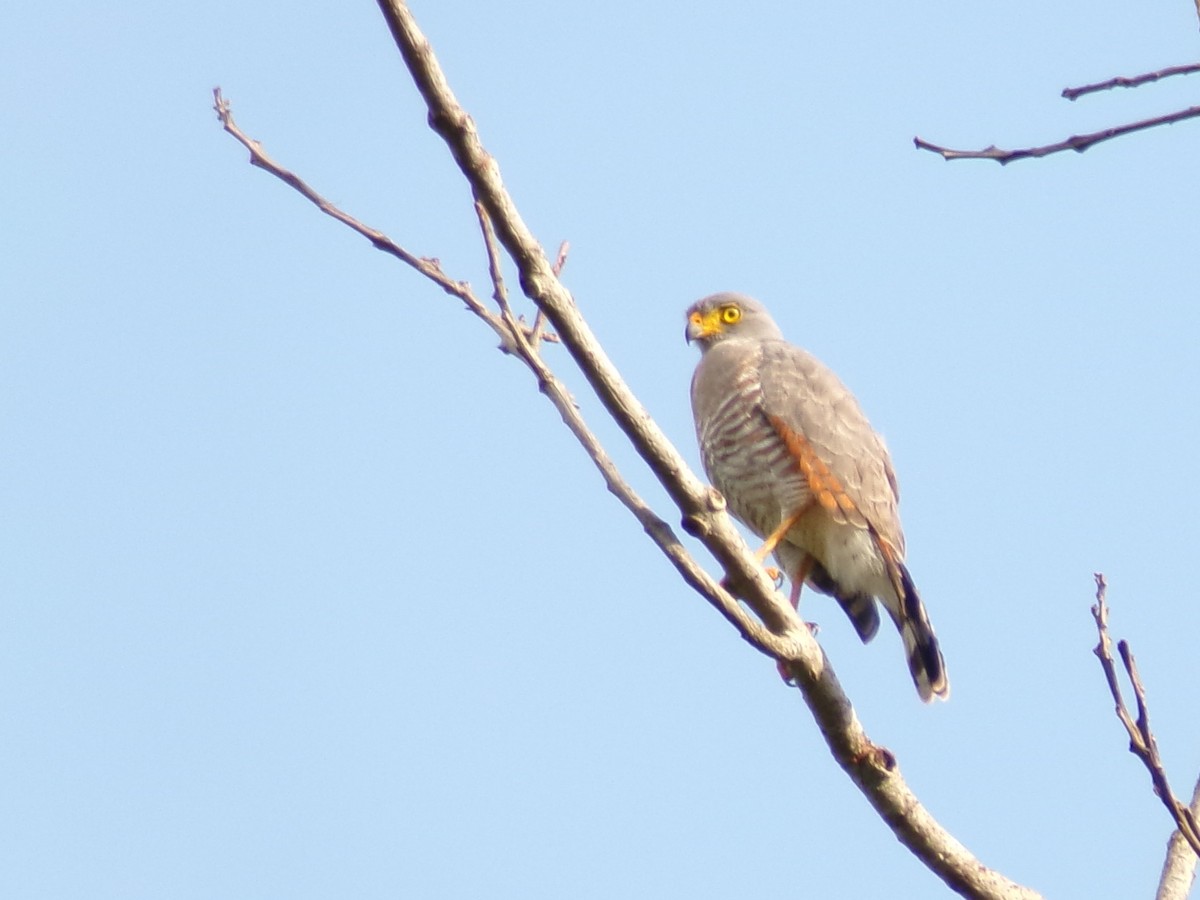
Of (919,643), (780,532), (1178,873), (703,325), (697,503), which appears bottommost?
(1178,873)

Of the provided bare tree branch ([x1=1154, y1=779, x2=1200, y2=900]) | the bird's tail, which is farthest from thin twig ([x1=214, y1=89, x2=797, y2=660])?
the bird's tail

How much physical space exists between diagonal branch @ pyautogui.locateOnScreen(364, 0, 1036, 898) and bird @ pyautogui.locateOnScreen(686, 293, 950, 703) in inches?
97.9

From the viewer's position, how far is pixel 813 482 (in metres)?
7.58

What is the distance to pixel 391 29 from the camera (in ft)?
11.6

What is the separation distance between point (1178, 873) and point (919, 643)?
335cm

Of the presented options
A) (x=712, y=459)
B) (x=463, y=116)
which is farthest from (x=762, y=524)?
(x=463, y=116)

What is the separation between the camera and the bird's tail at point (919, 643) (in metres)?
7.14

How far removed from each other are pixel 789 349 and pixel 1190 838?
519 centimetres

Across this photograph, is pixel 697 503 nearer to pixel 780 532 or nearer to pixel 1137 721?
pixel 1137 721

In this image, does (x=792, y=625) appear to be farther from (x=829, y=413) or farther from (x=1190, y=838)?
(x=829, y=413)

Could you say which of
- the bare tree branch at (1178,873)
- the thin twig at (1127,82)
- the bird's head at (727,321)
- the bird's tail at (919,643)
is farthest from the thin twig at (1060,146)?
the bird's head at (727,321)

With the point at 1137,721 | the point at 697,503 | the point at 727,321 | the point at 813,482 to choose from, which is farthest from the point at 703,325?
the point at 1137,721

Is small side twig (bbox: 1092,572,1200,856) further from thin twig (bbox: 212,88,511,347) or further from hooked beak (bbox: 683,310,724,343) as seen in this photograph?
hooked beak (bbox: 683,310,724,343)

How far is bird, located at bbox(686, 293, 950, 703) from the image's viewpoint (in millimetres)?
7574
